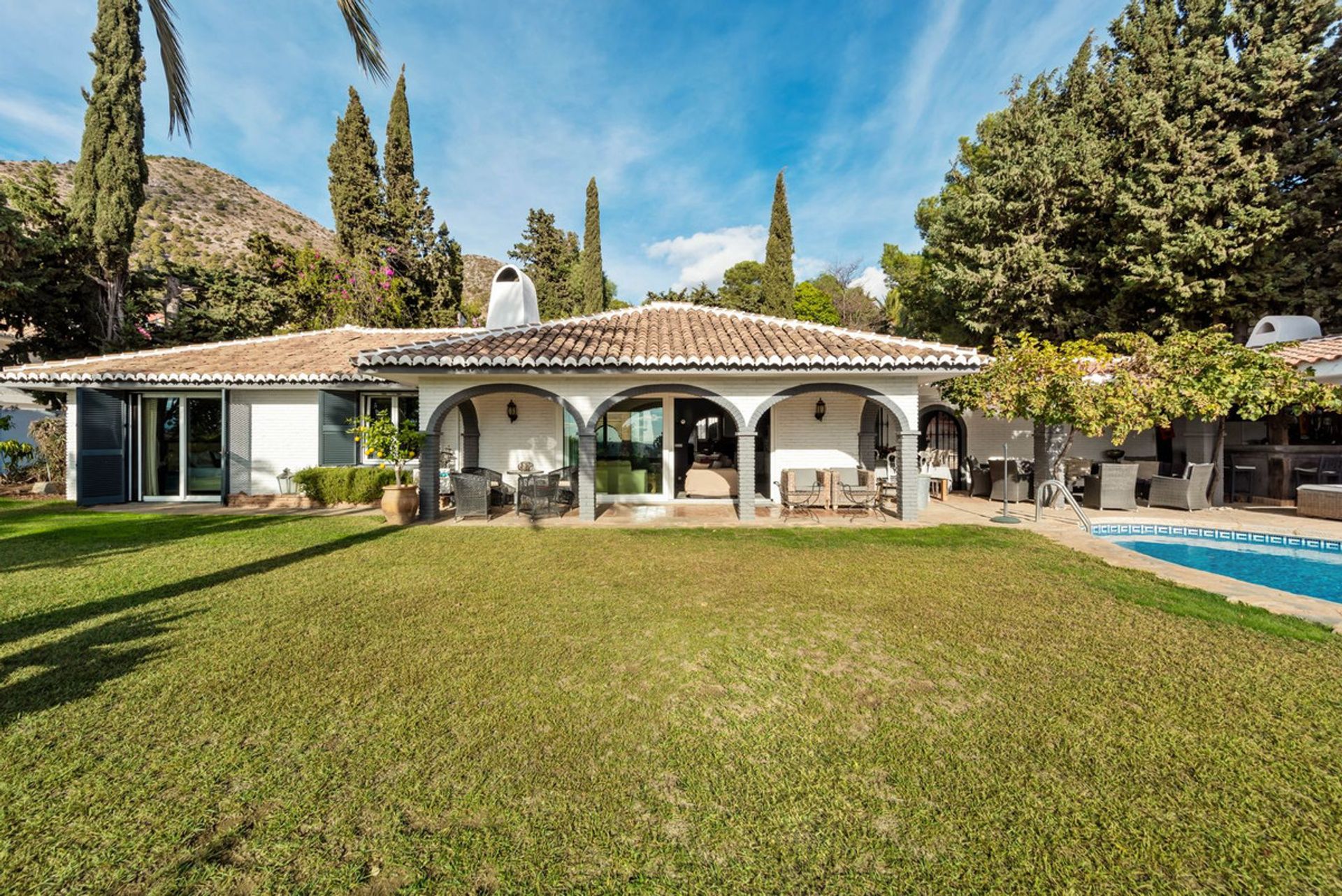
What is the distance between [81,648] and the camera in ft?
14.8

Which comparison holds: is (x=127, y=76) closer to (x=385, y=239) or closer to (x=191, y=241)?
(x=385, y=239)

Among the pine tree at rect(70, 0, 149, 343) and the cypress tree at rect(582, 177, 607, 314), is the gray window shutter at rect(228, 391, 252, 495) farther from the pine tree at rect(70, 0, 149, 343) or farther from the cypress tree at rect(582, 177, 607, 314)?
the cypress tree at rect(582, 177, 607, 314)

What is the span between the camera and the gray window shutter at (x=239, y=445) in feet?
42.2

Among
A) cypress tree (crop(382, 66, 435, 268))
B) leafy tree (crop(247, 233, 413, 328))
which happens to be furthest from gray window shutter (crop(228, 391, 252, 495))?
cypress tree (crop(382, 66, 435, 268))

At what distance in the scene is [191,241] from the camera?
46.9m

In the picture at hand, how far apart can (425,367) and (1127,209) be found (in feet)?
63.4

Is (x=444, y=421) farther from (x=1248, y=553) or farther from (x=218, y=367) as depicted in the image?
(x=1248, y=553)

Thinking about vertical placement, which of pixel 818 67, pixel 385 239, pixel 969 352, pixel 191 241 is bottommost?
pixel 969 352

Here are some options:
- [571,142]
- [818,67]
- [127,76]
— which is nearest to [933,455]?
[818,67]

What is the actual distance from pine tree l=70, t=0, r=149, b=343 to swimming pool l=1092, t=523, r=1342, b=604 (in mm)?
27625

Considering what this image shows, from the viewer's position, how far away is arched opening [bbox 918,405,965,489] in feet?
51.3

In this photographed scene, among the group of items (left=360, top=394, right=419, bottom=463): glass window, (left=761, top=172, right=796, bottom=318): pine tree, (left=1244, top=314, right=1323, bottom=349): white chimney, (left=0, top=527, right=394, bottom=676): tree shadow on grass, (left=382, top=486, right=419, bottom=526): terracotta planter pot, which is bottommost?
(left=0, top=527, right=394, bottom=676): tree shadow on grass

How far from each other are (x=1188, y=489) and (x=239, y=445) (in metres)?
23.1

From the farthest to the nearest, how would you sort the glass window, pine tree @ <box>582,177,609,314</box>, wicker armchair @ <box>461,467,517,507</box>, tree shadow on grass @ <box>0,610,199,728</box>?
pine tree @ <box>582,177,609,314</box>, the glass window, wicker armchair @ <box>461,467,517,507</box>, tree shadow on grass @ <box>0,610,199,728</box>
